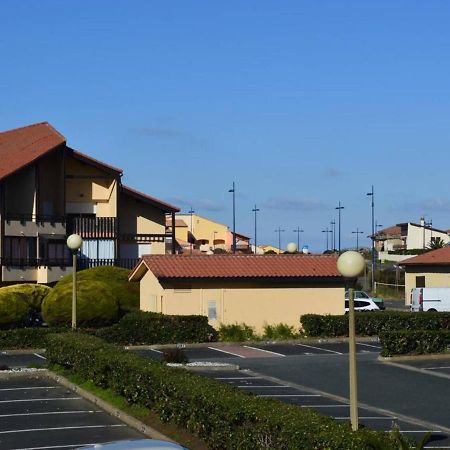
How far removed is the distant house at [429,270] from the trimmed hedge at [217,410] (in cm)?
4305

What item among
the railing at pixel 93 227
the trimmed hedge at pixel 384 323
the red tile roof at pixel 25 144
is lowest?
the trimmed hedge at pixel 384 323

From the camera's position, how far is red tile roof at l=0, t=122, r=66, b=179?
5034 cm

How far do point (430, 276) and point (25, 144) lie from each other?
2789 cm

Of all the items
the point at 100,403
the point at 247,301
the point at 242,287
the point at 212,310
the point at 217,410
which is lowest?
the point at 100,403

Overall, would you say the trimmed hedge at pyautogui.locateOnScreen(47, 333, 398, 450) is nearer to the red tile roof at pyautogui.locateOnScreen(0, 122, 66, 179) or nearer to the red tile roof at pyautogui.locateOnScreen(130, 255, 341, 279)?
the red tile roof at pyautogui.locateOnScreen(130, 255, 341, 279)

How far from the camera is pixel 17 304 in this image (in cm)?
3866

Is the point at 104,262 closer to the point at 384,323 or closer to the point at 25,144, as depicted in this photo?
the point at 25,144

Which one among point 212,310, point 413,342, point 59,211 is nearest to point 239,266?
point 212,310

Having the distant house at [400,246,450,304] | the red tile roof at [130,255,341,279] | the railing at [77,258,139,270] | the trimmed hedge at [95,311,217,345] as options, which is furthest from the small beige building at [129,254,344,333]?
the distant house at [400,246,450,304]

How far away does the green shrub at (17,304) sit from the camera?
125 ft

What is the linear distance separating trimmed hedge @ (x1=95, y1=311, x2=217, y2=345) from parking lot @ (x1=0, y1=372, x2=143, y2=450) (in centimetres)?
1099

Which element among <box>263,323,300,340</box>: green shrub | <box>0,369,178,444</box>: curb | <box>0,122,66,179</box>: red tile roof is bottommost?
<box>0,369,178,444</box>: curb

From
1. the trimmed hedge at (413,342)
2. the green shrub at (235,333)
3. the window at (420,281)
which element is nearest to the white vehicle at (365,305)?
the window at (420,281)

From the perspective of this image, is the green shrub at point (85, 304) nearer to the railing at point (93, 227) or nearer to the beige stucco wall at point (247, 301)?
the beige stucco wall at point (247, 301)
